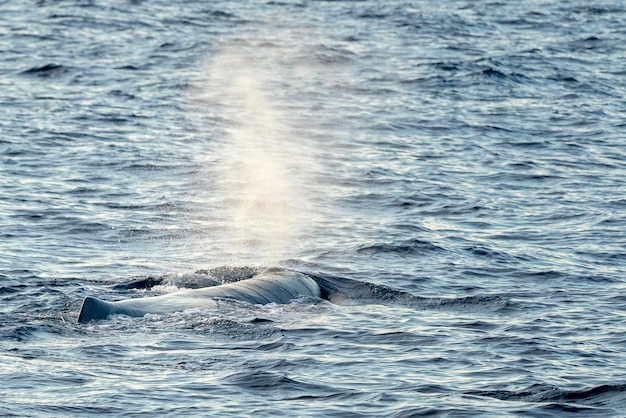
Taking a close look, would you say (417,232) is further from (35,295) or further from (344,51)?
(344,51)

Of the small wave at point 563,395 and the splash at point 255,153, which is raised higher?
the small wave at point 563,395

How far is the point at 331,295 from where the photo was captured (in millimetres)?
25125

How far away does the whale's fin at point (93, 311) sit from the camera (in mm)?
21156

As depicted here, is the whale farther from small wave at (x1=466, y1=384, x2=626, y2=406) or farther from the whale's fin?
small wave at (x1=466, y1=384, x2=626, y2=406)

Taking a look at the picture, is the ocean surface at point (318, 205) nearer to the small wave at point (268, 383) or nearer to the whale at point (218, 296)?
the small wave at point (268, 383)

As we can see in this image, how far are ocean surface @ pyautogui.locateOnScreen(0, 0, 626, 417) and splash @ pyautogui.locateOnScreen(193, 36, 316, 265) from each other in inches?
4.3

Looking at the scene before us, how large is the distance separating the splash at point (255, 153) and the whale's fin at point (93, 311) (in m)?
6.42

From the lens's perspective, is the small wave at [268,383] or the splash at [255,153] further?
the splash at [255,153]

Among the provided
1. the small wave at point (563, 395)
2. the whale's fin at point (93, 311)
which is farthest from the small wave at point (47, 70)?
the small wave at point (563, 395)

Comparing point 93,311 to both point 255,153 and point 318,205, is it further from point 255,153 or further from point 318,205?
point 255,153

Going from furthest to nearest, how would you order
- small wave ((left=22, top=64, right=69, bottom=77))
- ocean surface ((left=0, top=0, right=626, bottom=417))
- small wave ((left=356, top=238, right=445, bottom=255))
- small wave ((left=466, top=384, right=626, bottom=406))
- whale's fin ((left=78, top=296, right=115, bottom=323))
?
small wave ((left=22, top=64, right=69, bottom=77)) < small wave ((left=356, top=238, right=445, bottom=255)) < whale's fin ((left=78, top=296, right=115, bottom=323)) < ocean surface ((left=0, top=0, right=626, bottom=417)) < small wave ((left=466, top=384, right=626, bottom=406))

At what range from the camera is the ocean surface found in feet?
63.2

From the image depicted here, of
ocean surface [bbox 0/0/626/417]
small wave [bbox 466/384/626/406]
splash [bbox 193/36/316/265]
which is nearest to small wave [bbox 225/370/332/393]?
ocean surface [bbox 0/0/626/417]

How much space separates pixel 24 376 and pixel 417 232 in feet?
43.8
